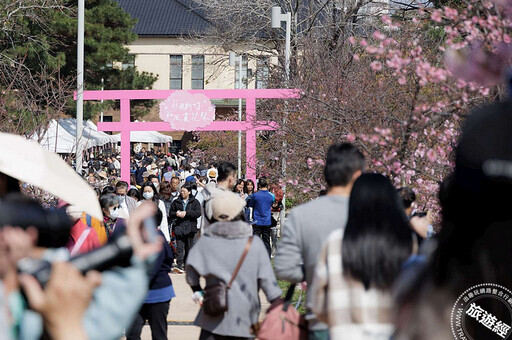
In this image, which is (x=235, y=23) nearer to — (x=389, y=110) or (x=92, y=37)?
(x=92, y=37)

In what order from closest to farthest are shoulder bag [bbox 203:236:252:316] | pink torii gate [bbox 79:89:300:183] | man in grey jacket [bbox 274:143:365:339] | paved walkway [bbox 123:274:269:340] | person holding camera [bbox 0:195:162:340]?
person holding camera [bbox 0:195:162:340] → man in grey jacket [bbox 274:143:365:339] → shoulder bag [bbox 203:236:252:316] → paved walkway [bbox 123:274:269:340] → pink torii gate [bbox 79:89:300:183]

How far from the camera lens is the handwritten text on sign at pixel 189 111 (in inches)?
847

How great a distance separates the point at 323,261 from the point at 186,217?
10492 mm

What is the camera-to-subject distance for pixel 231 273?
5668 millimetres

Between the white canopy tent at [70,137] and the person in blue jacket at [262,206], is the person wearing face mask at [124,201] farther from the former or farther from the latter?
the person in blue jacket at [262,206]

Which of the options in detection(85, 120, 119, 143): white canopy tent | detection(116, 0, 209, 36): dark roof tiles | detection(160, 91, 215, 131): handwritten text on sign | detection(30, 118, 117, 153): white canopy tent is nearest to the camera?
detection(30, 118, 117, 153): white canopy tent

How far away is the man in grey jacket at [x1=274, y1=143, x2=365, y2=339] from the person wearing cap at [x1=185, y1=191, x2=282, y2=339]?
0.93m

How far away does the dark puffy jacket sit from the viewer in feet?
45.5

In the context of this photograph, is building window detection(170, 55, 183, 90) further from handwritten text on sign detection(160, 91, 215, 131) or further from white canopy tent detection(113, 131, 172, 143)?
handwritten text on sign detection(160, 91, 215, 131)

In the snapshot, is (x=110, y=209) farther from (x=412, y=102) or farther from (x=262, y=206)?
(x=262, y=206)

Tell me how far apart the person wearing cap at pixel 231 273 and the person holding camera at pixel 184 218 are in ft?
26.3

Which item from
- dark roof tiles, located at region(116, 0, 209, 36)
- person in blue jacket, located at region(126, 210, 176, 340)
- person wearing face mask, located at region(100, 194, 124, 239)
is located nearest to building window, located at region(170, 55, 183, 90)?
dark roof tiles, located at region(116, 0, 209, 36)

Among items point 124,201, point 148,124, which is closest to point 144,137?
point 148,124

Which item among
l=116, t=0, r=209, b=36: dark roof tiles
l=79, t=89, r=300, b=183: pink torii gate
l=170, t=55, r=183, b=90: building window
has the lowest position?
l=79, t=89, r=300, b=183: pink torii gate
